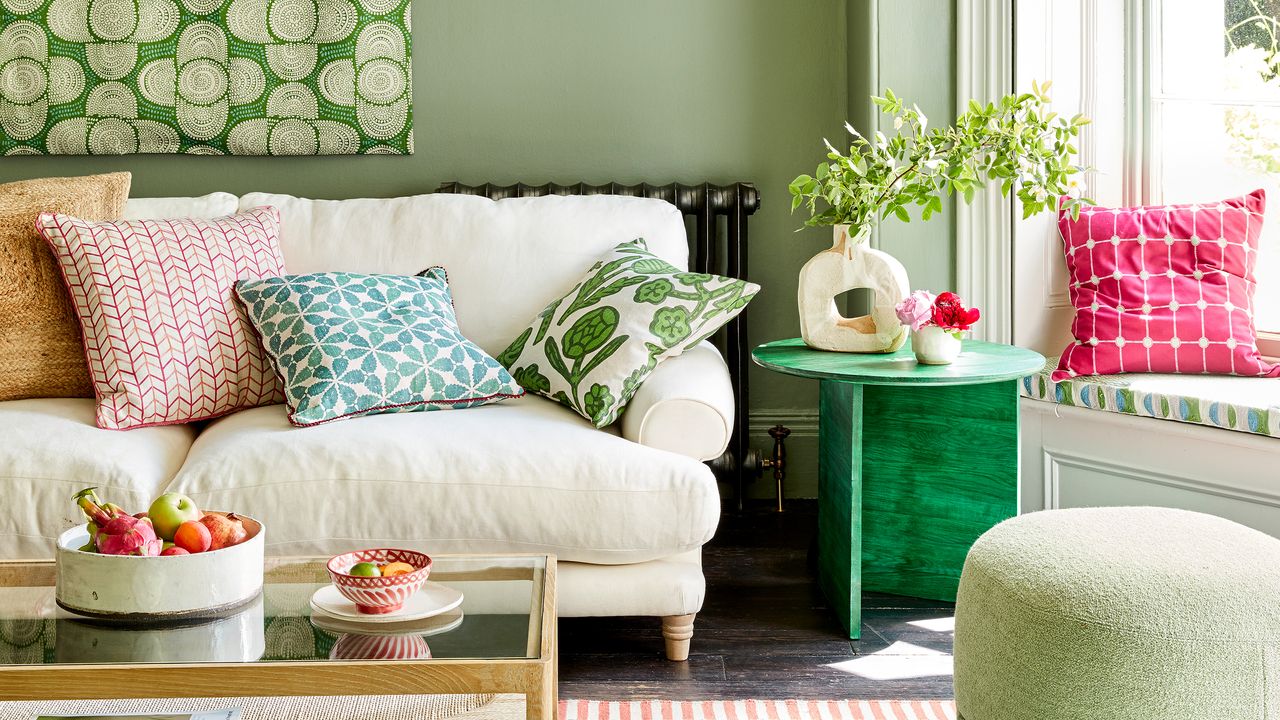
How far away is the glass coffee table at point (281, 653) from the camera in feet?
3.85

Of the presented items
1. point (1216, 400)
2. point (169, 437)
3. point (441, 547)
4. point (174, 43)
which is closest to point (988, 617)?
point (441, 547)

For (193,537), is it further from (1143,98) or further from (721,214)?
(1143,98)

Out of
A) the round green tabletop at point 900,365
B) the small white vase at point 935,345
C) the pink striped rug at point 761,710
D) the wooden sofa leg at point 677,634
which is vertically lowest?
the pink striped rug at point 761,710

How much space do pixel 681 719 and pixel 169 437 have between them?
1.19 metres

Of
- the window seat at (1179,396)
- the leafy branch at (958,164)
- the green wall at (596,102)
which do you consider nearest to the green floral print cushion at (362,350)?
the leafy branch at (958,164)

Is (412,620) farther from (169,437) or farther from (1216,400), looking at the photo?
(1216,400)

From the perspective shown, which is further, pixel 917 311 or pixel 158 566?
pixel 917 311

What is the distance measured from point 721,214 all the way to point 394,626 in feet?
6.76

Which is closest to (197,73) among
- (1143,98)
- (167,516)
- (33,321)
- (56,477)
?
(33,321)

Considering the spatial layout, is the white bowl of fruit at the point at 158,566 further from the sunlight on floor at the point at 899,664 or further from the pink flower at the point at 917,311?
the pink flower at the point at 917,311

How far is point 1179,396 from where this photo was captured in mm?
2344

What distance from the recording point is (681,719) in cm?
183

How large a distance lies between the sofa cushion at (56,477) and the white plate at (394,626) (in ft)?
2.49

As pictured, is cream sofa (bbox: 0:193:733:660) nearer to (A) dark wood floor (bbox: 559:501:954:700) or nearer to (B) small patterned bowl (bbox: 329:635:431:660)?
(A) dark wood floor (bbox: 559:501:954:700)
